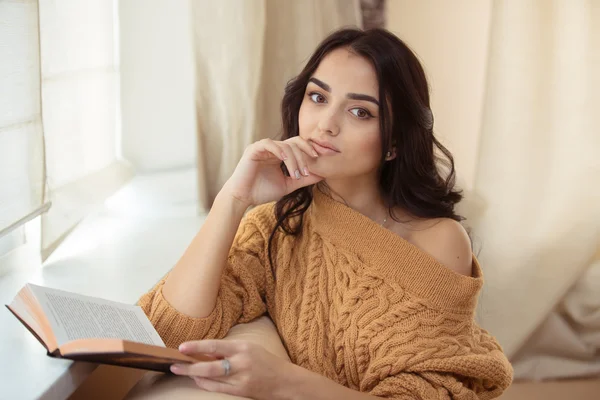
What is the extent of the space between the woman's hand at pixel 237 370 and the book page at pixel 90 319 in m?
0.08

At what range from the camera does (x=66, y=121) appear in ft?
6.01

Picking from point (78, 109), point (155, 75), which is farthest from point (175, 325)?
point (155, 75)

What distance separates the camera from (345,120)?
1.49m

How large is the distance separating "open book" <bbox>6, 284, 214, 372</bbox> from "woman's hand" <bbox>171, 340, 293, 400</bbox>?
0.7 inches

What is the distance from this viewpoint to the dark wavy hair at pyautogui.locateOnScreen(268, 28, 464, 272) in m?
1.50

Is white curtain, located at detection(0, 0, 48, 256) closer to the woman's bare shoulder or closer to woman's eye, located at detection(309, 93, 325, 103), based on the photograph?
woman's eye, located at detection(309, 93, 325, 103)

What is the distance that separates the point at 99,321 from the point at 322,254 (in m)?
0.52

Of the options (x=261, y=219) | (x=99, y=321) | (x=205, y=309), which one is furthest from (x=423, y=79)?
(x=99, y=321)

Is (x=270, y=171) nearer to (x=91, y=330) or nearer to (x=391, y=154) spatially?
(x=391, y=154)

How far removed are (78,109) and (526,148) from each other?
1321mm

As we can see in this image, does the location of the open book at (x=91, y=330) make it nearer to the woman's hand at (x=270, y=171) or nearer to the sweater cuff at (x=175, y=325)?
the sweater cuff at (x=175, y=325)

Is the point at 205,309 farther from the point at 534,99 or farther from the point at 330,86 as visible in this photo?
the point at 534,99

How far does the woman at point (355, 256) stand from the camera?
1434mm

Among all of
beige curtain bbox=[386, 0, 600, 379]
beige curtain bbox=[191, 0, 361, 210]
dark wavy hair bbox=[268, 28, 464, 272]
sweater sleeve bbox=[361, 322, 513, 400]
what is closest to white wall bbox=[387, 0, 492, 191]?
beige curtain bbox=[386, 0, 600, 379]
